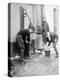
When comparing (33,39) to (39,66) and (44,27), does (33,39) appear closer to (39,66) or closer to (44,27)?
(44,27)

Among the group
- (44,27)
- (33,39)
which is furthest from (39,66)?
→ (44,27)

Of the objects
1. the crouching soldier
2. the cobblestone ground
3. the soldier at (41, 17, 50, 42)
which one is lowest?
the cobblestone ground

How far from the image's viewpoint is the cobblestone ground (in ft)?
15.7

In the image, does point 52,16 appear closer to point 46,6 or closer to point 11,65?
point 46,6

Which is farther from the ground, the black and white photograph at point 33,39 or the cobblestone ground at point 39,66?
the black and white photograph at point 33,39

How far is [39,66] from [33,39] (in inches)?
22.0

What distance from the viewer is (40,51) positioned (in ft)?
16.3

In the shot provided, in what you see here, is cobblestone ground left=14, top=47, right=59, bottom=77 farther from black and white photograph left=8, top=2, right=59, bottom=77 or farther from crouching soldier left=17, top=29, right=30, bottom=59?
crouching soldier left=17, top=29, right=30, bottom=59

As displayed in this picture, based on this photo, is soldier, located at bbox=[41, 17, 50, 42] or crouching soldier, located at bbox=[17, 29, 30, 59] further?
soldier, located at bbox=[41, 17, 50, 42]

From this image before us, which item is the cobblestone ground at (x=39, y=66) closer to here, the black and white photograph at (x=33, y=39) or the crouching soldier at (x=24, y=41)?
the black and white photograph at (x=33, y=39)

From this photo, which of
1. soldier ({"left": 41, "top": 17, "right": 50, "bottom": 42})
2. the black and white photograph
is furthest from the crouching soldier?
soldier ({"left": 41, "top": 17, "right": 50, "bottom": 42})

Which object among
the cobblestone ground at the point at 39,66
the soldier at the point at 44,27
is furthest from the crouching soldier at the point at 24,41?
the soldier at the point at 44,27

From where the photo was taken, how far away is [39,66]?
4906 mm

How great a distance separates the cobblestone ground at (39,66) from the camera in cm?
479
